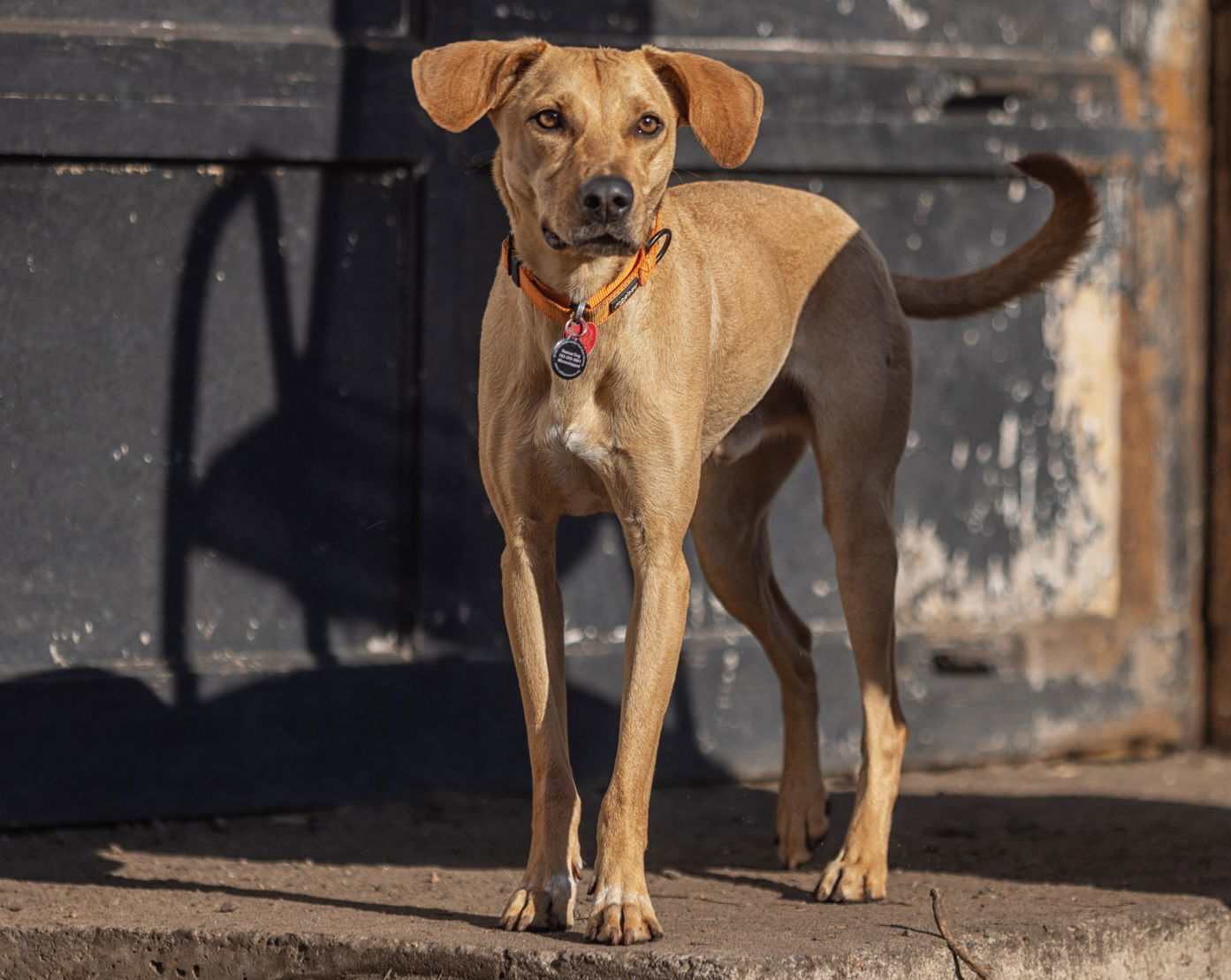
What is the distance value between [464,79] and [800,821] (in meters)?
2.19

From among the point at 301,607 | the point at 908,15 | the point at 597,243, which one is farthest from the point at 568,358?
the point at 908,15

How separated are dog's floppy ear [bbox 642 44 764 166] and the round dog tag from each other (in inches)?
21.3

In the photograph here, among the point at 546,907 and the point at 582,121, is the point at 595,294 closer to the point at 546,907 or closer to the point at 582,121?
the point at 582,121

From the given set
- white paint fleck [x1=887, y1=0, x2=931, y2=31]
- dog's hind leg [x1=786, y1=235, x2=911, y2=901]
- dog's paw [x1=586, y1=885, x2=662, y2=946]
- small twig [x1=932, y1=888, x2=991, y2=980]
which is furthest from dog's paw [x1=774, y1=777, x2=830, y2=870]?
white paint fleck [x1=887, y1=0, x2=931, y2=31]

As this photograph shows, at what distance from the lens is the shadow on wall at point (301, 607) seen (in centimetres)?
486

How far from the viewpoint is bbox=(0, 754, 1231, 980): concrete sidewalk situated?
11.8ft

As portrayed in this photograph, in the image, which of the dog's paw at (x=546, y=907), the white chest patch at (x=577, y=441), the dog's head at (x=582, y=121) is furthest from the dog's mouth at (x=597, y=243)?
the dog's paw at (x=546, y=907)

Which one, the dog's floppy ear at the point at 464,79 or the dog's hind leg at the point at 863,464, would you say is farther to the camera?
the dog's hind leg at the point at 863,464

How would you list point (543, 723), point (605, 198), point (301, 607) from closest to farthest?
1. point (605, 198)
2. point (543, 723)
3. point (301, 607)

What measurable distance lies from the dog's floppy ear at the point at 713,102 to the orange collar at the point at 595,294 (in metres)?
0.22

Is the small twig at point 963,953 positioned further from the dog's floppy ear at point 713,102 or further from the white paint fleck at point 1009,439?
the white paint fleck at point 1009,439

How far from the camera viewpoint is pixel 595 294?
3.63 metres

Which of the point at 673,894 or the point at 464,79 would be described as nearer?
the point at 464,79

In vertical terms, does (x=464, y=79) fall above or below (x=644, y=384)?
above
